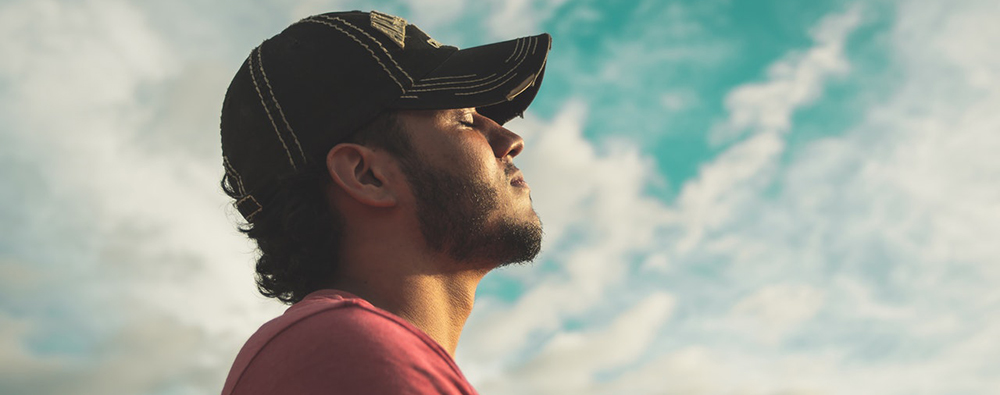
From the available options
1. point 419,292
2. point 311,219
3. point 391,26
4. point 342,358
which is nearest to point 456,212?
point 419,292

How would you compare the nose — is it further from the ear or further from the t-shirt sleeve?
the t-shirt sleeve

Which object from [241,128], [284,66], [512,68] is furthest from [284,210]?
[512,68]

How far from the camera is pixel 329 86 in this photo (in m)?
3.77

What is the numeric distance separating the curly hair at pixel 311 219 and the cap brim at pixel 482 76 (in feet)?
0.57

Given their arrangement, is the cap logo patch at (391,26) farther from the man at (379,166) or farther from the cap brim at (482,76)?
the cap brim at (482,76)

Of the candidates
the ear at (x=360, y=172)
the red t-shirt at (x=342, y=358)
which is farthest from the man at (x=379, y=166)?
the red t-shirt at (x=342, y=358)

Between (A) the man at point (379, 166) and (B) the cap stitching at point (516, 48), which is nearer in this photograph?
(A) the man at point (379, 166)

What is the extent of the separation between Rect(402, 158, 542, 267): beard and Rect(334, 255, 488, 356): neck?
0.10 metres

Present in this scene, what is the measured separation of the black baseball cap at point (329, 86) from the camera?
3.78m

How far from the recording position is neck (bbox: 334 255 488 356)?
3.53m

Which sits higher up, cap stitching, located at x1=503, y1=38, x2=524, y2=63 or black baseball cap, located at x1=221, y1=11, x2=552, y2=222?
cap stitching, located at x1=503, y1=38, x2=524, y2=63

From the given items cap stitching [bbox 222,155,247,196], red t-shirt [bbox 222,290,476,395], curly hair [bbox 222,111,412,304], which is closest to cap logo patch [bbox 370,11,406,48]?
curly hair [bbox 222,111,412,304]

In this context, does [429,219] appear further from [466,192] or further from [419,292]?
[419,292]

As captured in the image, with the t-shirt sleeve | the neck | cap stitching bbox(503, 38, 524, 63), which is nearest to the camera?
the t-shirt sleeve
